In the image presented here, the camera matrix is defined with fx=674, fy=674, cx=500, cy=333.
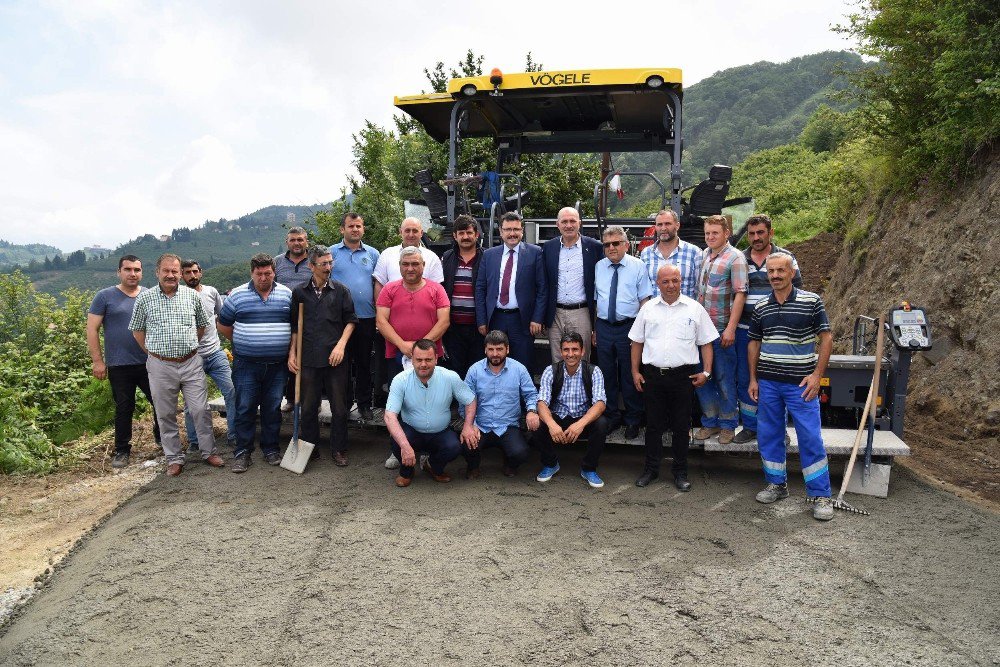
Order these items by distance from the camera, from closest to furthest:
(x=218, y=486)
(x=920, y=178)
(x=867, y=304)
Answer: (x=218, y=486)
(x=920, y=178)
(x=867, y=304)

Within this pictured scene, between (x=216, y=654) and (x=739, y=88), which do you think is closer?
(x=216, y=654)

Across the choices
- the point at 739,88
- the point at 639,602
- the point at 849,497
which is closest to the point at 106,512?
the point at 639,602

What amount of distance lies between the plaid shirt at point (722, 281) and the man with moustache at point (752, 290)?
0.09 metres

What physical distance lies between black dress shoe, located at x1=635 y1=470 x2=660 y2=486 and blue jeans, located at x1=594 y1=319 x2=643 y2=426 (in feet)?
1.61

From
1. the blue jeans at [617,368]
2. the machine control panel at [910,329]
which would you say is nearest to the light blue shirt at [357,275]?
the blue jeans at [617,368]

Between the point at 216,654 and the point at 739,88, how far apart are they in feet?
291

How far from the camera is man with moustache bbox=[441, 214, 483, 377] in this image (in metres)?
5.46

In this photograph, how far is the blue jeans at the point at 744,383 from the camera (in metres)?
5.09

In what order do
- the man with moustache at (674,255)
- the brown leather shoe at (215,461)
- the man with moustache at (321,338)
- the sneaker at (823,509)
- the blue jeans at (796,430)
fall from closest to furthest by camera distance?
the sneaker at (823,509) < the blue jeans at (796,430) < the man with moustache at (674,255) < the man with moustache at (321,338) < the brown leather shoe at (215,461)

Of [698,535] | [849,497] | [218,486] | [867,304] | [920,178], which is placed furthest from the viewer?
[867,304]

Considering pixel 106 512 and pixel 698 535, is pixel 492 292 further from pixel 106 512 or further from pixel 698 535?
pixel 106 512

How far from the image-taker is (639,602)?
337 centimetres

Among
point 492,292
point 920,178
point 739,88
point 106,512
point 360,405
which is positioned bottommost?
point 106,512

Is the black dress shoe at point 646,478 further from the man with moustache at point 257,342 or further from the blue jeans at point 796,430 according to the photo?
the man with moustache at point 257,342
